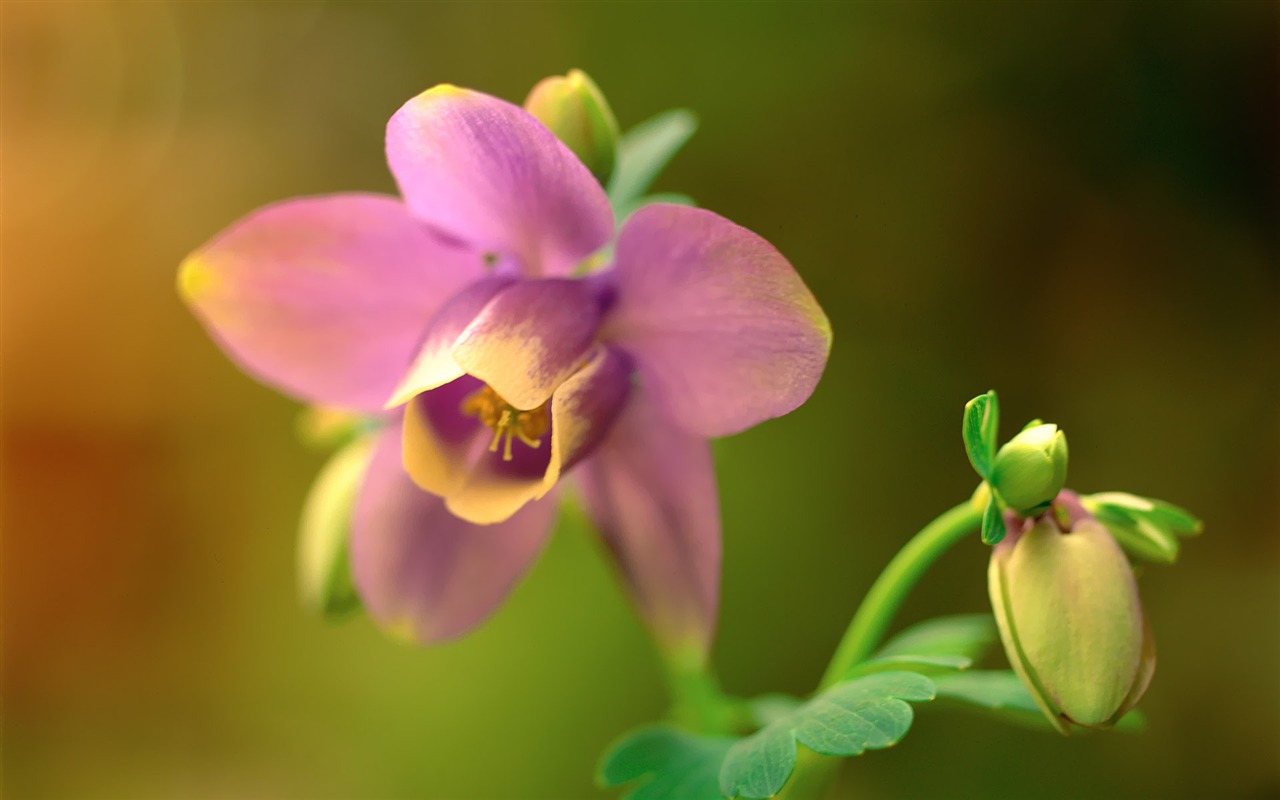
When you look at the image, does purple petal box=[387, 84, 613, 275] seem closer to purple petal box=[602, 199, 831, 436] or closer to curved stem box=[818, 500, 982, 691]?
purple petal box=[602, 199, 831, 436]

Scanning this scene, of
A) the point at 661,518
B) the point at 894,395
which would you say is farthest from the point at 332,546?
the point at 894,395

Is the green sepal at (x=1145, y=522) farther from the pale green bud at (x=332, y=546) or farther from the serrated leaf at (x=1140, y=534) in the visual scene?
the pale green bud at (x=332, y=546)

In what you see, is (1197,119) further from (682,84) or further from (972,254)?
(682,84)

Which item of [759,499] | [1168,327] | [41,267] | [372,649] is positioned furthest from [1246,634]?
[41,267]

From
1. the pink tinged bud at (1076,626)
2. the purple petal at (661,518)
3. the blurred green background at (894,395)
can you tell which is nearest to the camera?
the pink tinged bud at (1076,626)

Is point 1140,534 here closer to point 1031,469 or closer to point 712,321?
point 1031,469

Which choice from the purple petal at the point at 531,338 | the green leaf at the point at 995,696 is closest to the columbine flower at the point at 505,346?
the purple petal at the point at 531,338

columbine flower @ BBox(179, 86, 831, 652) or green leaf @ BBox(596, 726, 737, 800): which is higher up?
columbine flower @ BBox(179, 86, 831, 652)

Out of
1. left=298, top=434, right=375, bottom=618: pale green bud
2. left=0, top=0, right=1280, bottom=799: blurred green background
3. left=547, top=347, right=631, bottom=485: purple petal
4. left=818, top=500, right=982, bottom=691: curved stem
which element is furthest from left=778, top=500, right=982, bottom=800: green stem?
left=0, top=0, right=1280, bottom=799: blurred green background
